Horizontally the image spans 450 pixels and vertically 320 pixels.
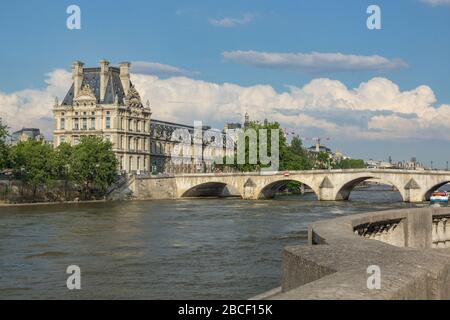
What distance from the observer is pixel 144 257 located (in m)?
23.9

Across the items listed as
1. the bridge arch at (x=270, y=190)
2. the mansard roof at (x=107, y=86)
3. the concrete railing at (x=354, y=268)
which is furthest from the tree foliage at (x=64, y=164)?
the concrete railing at (x=354, y=268)

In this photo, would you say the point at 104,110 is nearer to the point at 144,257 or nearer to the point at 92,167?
the point at 92,167

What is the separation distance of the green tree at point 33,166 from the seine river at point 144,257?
28.0m

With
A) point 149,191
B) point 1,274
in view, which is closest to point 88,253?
point 1,274

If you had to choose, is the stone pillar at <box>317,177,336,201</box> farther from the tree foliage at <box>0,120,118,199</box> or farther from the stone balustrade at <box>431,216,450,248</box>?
the stone balustrade at <box>431,216,450,248</box>

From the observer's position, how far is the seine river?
17.4 meters

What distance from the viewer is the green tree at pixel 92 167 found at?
7556 cm

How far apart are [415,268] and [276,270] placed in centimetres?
1296

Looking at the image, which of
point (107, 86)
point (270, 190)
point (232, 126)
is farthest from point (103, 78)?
point (232, 126)

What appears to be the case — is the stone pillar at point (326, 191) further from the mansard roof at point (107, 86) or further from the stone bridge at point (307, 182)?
the mansard roof at point (107, 86)

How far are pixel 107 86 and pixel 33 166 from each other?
36563mm

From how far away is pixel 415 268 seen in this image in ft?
26.1

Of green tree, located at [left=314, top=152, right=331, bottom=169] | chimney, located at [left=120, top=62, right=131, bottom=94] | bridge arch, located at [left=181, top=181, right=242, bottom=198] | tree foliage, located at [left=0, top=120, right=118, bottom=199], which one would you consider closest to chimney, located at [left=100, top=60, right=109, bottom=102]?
chimney, located at [left=120, top=62, right=131, bottom=94]
